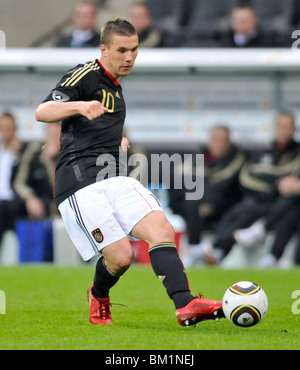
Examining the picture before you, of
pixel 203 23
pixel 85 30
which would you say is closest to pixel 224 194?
pixel 203 23

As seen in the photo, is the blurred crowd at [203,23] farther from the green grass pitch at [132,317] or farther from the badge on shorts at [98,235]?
the badge on shorts at [98,235]

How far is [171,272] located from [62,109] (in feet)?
4.54

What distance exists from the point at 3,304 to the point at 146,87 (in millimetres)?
8639

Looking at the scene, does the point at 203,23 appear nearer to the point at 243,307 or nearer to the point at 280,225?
the point at 280,225

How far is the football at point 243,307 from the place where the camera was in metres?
5.47

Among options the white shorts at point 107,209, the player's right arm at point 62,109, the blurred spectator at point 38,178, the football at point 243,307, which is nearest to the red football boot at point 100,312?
the white shorts at point 107,209

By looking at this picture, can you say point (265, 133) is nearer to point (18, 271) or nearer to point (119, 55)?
point (18, 271)

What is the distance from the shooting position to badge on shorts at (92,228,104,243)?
5852mm

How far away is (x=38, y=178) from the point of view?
46.2 ft

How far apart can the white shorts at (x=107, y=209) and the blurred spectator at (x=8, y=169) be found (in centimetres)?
802

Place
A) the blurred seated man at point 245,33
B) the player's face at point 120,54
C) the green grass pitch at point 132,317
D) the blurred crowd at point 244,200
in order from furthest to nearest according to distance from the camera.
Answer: the blurred seated man at point 245,33, the blurred crowd at point 244,200, the player's face at point 120,54, the green grass pitch at point 132,317

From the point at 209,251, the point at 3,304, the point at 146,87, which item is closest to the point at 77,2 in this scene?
the point at 146,87

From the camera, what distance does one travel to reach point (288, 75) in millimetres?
15219

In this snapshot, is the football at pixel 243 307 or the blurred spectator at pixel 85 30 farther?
the blurred spectator at pixel 85 30
